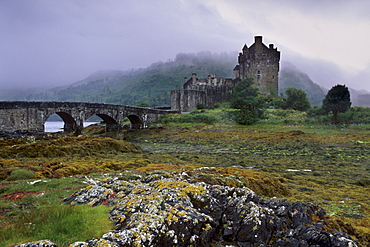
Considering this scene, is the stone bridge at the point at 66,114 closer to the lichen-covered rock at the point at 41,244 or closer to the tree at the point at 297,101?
the lichen-covered rock at the point at 41,244

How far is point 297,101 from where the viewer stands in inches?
2876

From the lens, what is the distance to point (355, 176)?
53.8 feet

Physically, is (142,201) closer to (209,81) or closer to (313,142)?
(313,142)

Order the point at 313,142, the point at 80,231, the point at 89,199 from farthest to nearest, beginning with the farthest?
the point at 313,142
the point at 89,199
the point at 80,231

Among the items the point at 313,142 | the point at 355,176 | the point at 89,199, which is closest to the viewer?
the point at 89,199

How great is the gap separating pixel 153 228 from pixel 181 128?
48.1 m

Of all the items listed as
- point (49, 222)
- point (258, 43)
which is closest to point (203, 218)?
point (49, 222)

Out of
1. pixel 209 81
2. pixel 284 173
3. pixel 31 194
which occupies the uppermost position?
pixel 209 81

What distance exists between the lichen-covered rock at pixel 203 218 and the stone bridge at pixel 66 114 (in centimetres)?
3199

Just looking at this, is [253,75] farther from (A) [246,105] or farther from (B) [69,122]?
(B) [69,122]

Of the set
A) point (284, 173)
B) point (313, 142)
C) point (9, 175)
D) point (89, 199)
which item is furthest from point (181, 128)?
point (89, 199)

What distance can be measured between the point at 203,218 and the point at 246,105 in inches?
2258

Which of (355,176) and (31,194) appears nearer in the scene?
(31,194)

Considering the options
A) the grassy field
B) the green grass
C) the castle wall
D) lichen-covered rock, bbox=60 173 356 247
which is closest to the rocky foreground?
lichen-covered rock, bbox=60 173 356 247
